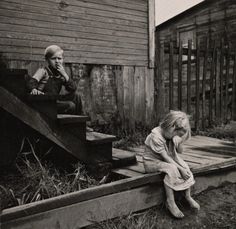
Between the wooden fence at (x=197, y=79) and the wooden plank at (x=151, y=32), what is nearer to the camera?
the wooden fence at (x=197, y=79)

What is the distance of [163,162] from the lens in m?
3.39

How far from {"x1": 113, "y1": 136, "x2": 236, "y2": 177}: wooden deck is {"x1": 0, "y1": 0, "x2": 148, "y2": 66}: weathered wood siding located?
2169mm

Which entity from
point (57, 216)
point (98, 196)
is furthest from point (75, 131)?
point (57, 216)

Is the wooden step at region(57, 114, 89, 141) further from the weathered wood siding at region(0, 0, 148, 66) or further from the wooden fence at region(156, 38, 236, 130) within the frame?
Answer: the wooden fence at region(156, 38, 236, 130)

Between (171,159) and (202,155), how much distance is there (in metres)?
1.33

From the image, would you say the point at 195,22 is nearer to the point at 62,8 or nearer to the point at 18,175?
the point at 62,8

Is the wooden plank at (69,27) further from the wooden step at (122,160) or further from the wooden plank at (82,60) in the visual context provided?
the wooden step at (122,160)

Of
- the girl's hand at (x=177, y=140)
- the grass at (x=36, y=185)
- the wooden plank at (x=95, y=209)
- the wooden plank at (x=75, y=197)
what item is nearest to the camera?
the wooden plank at (x=75, y=197)

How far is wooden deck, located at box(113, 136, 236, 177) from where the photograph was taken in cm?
371

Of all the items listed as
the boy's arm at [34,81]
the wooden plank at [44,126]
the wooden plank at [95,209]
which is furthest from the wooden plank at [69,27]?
the wooden plank at [95,209]

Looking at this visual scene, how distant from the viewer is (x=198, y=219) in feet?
10.7

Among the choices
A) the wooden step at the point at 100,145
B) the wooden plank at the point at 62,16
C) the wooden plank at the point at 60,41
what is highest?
the wooden plank at the point at 62,16

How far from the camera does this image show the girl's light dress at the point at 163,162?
3.32 m

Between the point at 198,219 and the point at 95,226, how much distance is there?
105 centimetres
